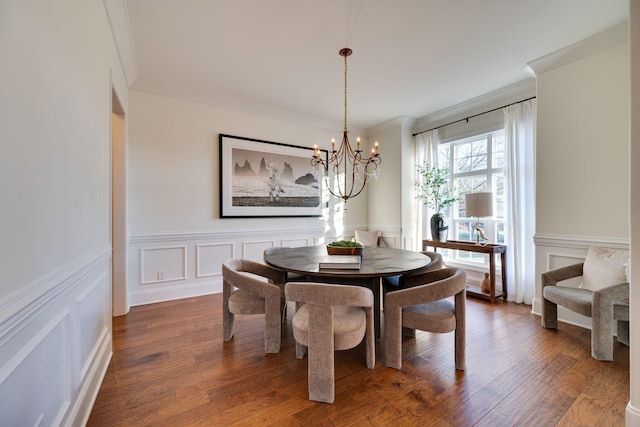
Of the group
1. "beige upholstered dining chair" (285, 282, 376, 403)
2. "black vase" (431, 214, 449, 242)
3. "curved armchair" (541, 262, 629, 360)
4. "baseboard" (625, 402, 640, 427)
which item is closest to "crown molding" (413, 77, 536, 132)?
"black vase" (431, 214, 449, 242)

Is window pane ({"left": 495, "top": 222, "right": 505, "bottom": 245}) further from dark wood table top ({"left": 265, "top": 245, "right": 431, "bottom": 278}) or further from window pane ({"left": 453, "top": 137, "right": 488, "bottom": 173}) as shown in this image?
dark wood table top ({"left": 265, "top": 245, "right": 431, "bottom": 278})

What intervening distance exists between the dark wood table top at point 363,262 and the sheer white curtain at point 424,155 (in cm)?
195

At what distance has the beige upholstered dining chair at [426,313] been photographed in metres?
1.79

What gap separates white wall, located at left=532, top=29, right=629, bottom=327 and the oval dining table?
1.61m

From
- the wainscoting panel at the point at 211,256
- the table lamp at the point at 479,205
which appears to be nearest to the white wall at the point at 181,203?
the wainscoting panel at the point at 211,256

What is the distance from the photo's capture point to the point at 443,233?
3930 mm

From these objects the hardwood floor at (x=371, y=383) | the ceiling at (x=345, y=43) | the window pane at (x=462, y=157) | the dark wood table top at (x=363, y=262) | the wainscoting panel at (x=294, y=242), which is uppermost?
the ceiling at (x=345, y=43)

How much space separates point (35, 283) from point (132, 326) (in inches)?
79.8

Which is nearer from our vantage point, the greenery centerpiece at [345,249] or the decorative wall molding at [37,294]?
the decorative wall molding at [37,294]

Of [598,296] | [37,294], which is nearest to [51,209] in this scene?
[37,294]

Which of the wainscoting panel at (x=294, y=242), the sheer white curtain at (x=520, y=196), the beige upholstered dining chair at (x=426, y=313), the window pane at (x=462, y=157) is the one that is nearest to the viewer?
the beige upholstered dining chair at (x=426, y=313)

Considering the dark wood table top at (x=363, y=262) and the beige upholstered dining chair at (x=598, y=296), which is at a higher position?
the dark wood table top at (x=363, y=262)

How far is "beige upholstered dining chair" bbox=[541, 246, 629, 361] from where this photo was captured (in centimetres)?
201

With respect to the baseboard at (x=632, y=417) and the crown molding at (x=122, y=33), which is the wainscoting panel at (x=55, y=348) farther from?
the baseboard at (x=632, y=417)
